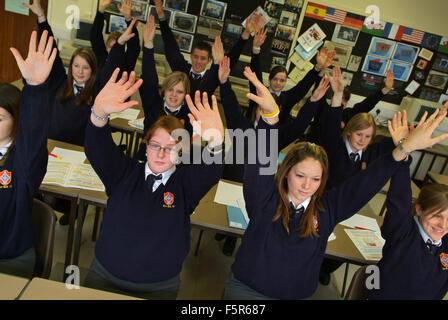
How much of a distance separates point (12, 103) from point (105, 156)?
0.42m

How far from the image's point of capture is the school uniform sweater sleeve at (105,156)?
1370mm

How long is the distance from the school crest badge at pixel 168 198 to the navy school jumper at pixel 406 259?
3.34ft

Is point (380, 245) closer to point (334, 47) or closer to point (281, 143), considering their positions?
point (281, 143)

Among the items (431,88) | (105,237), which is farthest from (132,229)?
(431,88)

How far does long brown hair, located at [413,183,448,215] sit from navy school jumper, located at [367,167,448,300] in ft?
0.28

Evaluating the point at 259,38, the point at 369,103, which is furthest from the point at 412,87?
the point at 259,38

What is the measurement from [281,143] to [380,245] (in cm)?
109

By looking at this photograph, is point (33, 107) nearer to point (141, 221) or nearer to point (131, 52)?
point (141, 221)

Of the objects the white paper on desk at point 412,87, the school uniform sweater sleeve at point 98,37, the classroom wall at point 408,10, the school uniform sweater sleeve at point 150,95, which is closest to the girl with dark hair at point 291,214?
the school uniform sweater sleeve at point 150,95

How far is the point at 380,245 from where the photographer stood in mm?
2023

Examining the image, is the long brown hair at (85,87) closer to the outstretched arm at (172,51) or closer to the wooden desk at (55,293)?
the outstretched arm at (172,51)

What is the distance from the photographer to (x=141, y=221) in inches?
59.7

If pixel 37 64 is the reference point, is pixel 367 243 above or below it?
below

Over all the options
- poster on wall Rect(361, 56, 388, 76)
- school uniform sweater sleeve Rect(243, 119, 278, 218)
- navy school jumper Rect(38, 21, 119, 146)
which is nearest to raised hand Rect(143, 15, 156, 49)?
navy school jumper Rect(38, 21, 119, 146)
